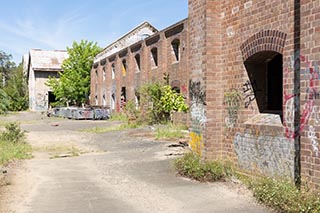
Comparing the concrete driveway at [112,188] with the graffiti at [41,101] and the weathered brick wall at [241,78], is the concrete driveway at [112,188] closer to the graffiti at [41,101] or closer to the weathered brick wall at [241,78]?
the weathered brick wall at [241,78]

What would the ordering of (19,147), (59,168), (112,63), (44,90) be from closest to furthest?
(59,168)
(19,147)
(112,63)
(44,90)

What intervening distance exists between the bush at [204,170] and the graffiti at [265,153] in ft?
1.31

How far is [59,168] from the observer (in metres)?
10.0

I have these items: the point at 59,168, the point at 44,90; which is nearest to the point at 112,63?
the point at 44,90

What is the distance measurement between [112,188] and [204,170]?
6.27 ft

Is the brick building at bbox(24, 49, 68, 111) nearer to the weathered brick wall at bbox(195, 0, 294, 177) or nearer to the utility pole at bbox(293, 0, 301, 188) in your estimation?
the weathered brick wall at bbox(195, 0, 294, 177)

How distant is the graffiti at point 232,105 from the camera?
782 cm

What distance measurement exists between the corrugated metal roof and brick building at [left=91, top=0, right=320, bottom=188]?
47.7 meters

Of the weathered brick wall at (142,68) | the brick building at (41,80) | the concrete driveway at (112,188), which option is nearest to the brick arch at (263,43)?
the concrete driveway at (112,188)

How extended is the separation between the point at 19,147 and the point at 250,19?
31.7 ft

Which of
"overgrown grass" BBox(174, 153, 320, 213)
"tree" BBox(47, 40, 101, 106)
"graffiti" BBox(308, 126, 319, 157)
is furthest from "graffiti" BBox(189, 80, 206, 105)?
"tree" BBox(47, 40, 101, 106)

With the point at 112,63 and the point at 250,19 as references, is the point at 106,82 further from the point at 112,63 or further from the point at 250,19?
the point at 250,19

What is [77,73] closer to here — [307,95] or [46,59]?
[46,59]

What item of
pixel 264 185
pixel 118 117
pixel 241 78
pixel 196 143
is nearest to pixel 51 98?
pixel 118 117
